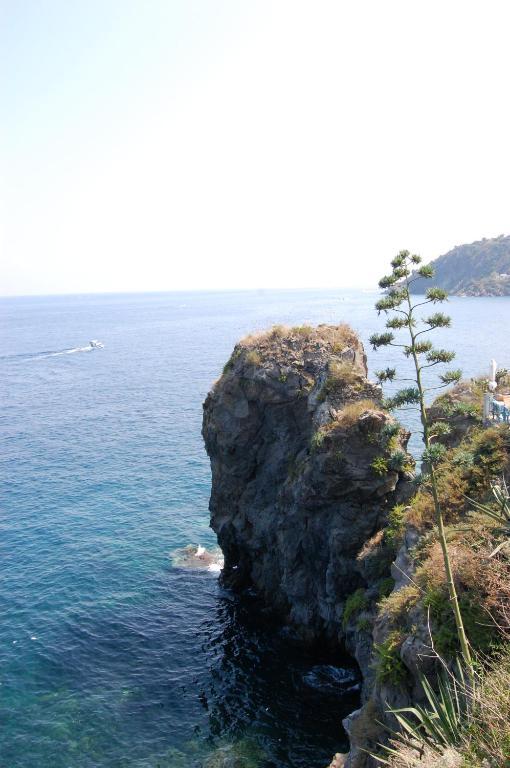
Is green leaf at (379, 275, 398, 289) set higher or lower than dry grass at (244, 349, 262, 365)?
higher

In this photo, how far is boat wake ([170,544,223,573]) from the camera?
40188 mm

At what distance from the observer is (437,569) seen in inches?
700

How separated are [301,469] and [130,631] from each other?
1356 cm

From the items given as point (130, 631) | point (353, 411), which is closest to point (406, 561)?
point (353, 411)

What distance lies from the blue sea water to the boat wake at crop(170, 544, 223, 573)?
0.74 meters

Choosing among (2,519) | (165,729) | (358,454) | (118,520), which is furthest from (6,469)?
(358,454)

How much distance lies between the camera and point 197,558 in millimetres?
41406

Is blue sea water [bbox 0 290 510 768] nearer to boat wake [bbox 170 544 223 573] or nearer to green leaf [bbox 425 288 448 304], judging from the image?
boat wake [bbox 170 544 223 573]

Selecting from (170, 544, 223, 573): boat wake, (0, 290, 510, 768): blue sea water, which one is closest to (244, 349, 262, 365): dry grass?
(0, 290, 510, 768): blue sea water

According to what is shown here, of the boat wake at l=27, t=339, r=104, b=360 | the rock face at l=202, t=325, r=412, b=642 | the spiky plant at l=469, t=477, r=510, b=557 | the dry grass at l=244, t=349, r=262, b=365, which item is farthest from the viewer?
the boat wake at l=27, t=339, r=104, b=360

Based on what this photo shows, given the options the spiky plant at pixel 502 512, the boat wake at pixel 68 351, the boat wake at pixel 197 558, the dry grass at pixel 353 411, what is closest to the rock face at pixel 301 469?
the dry grass at pixel 353 411

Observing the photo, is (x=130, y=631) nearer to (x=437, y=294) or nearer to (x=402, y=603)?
(x=402, y=603)

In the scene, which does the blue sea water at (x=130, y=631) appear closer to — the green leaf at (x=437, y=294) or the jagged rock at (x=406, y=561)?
the jagged rock at (x=406, y=561)

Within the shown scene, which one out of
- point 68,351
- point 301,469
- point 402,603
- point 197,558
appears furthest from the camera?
point 68,351
